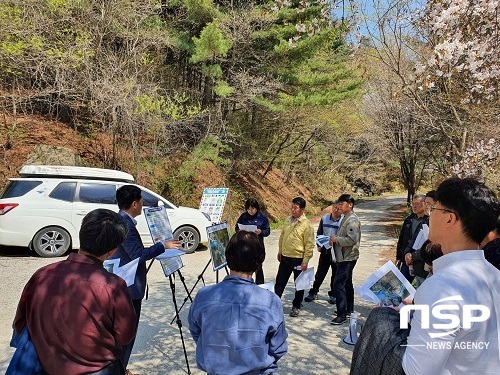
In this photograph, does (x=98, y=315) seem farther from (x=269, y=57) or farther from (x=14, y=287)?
(x=269, y=57)

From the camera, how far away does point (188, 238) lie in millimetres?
9516

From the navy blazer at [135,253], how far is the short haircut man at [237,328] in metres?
1.31

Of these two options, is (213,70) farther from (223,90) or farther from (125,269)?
(125,269)

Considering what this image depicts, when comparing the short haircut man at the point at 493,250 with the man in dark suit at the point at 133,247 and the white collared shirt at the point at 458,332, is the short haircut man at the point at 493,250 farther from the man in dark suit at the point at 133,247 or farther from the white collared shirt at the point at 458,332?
the man in dark suit at the point at 133,247

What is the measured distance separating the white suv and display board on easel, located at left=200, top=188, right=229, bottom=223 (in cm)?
66

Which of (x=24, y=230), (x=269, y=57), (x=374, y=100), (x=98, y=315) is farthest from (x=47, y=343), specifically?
(x=374, y=100)

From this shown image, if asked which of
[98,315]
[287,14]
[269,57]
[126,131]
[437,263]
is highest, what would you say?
[287,14]

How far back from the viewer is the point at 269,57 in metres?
14.5

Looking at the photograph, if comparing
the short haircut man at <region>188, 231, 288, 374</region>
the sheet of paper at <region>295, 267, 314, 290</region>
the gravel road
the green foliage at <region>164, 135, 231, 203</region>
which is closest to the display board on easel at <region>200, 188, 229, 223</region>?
the gravel road

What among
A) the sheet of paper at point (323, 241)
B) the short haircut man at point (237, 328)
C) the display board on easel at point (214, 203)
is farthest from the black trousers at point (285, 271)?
the short haircut man at point (237, 328)

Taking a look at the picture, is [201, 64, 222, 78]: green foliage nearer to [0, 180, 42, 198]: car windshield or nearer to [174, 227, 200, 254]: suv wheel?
[174, 227, 200, 254]: suv wheel

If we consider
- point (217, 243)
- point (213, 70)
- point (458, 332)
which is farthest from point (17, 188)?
point (458, 332)

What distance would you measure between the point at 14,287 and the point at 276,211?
1294 centimetres

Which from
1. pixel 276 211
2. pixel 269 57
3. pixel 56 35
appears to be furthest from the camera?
pixel 276 211
